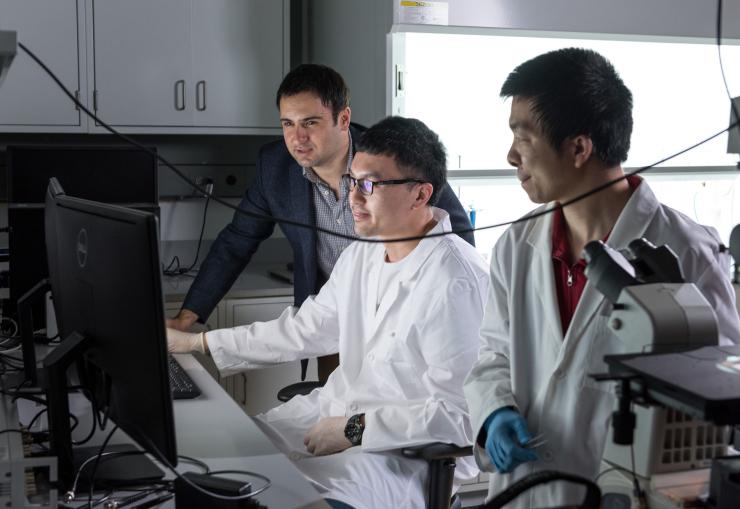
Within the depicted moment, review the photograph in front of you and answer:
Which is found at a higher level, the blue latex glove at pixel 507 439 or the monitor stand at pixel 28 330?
the monitor stand at pixel 28 330

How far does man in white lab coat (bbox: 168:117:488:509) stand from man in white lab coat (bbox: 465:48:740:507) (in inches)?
7.9

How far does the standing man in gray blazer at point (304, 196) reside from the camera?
8.48 ft

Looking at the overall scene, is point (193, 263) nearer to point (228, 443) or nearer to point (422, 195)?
point (422, 195)

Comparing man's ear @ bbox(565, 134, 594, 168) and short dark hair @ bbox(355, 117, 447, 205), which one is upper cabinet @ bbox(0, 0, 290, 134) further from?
man's ear @ bbox(565, 134, 594, 168)

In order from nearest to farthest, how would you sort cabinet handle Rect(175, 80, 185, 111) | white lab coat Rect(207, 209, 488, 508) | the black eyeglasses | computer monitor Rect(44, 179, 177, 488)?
computer monitor Rect(44, 179, 177, 488)
white lab coat Rect(207, 209, 488, 508)
the black eyeglasses
cabinet handle Rect(175, 80, 185, 111)

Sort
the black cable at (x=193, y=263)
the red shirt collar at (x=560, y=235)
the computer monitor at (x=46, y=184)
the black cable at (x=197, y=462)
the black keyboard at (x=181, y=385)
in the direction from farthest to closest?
the black cable at (x=193, y=263), the computer monitor at (x=46, y=184), the black keyboard at (x=181, y=385), the red shirt collar at (x=560, y=235), the black cable at (x=197, y=462)

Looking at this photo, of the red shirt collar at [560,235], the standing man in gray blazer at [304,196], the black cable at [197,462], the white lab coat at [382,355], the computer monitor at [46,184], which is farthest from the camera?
the standing man in gray blazer at [304,196]

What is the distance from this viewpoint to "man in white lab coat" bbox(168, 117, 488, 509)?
5.71ft

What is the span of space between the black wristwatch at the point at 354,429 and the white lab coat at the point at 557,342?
27cm

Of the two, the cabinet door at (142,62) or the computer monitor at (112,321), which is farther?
the cabinet door at (142,62)

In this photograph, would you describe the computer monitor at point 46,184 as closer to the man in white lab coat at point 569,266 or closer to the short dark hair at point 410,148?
the short dark hair at point 410,148

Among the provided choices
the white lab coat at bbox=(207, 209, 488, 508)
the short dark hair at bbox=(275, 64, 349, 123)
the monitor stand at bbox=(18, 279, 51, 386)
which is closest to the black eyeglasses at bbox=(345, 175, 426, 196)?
the white lab coat at bbox=(207, 209, 488, 508)

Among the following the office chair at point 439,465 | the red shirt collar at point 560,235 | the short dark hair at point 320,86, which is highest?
the short dark hair at point 320,86

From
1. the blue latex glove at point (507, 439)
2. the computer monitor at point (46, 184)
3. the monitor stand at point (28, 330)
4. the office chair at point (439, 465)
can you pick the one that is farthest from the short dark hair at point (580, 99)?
the computer monitor at point (46, 184)
